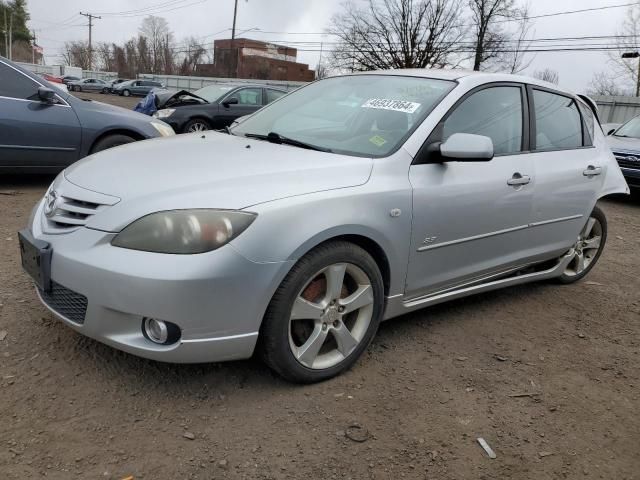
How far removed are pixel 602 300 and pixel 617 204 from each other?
5.75 meters

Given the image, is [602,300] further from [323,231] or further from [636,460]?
[323,231]

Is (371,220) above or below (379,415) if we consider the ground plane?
above

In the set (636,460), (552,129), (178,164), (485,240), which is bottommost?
(636,460)

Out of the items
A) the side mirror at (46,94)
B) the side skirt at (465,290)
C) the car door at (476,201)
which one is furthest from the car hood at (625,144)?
the side mirror at (46,94)

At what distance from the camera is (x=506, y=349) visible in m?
3.29

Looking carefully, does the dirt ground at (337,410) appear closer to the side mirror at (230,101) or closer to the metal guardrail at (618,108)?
the side mirror at (230,101)

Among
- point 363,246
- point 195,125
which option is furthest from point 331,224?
point 195,125

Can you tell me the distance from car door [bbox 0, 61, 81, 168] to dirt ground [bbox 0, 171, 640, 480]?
8.87 feet

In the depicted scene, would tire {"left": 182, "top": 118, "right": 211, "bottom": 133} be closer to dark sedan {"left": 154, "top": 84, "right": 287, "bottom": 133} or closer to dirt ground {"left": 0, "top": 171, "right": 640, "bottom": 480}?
dark sedan {"left": 154, "top": 84, "right": 287, "bottom": 133}

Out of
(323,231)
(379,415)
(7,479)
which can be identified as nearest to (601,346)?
(379,415)

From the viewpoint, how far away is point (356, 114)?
3289mm

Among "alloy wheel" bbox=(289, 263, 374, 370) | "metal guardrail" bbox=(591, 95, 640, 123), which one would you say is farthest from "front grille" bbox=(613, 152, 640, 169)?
"metal guardrail" bbox=(591, 95, 640, 123)

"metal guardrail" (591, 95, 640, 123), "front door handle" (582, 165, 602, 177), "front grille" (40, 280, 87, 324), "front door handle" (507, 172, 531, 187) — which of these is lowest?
"front grille" (40, 280, 87, 324)

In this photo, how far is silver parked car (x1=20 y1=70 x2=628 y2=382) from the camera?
7.40ft
